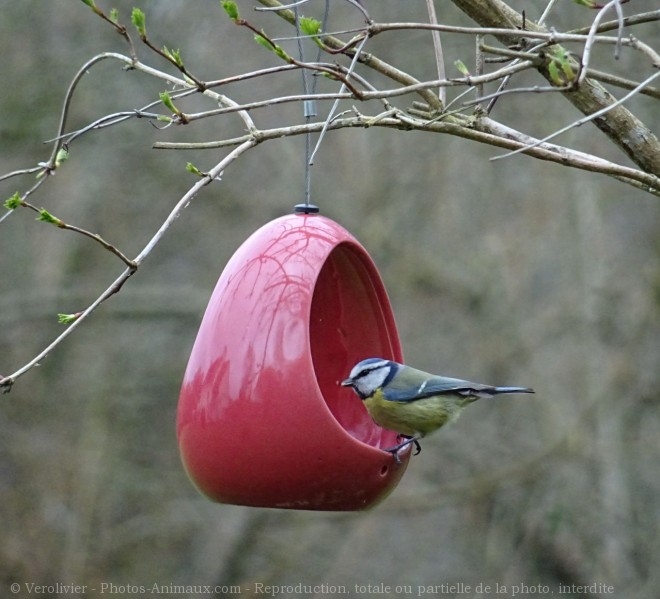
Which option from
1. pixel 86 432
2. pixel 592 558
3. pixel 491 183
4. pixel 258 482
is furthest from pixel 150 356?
pixel 258 482

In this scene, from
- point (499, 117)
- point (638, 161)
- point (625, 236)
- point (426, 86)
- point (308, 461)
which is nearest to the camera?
point (426, 86)

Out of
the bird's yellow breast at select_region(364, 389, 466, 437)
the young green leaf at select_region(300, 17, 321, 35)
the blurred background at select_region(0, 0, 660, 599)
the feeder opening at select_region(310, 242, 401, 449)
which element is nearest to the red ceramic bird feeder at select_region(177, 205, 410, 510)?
the bird's yellow breast at select_region(364, 389, 466, 437)

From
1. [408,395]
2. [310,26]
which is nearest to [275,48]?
[310,26]

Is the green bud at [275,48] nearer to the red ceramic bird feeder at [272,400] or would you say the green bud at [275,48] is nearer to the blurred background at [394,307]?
the red ceramic bird feeder at [272,400]

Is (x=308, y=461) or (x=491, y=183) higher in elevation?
(x=308, y=461)

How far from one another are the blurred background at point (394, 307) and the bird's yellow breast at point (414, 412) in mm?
4068

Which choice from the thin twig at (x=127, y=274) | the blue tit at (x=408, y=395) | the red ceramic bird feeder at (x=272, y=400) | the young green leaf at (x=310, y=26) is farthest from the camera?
the blue tit at (x=408, y=395)

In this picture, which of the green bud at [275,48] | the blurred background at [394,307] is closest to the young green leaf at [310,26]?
the green bud at [275,48]

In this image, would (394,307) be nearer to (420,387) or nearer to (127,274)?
(420,387)

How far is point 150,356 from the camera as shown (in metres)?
7.85

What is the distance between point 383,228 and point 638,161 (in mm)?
4966

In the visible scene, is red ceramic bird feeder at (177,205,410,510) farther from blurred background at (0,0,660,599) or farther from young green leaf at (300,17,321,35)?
blurred background at (0,0,660,599)

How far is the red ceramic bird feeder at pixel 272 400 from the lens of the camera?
2.70 m

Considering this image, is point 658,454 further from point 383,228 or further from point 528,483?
point 383,228
